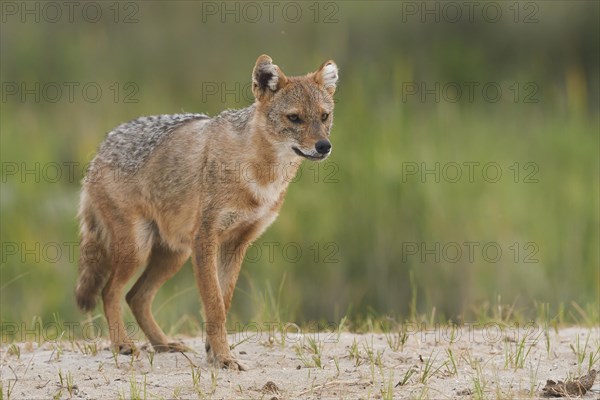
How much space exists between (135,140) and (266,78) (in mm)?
1228

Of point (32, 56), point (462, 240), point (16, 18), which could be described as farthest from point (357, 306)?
point (16, 18)

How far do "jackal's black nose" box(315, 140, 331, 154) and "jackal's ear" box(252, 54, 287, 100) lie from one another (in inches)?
→ 26.0

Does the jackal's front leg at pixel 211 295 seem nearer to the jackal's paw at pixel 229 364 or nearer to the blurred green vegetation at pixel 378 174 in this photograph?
the jackal's paw at pixel 229 364

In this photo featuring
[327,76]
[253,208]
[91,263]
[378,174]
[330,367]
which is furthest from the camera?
[378,174]

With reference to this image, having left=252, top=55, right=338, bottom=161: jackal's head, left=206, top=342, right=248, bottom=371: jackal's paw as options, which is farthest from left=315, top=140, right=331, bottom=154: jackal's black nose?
left=206, top=342, right=248, bottom=371: jackal's paw

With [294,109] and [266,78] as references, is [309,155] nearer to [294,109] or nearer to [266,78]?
[294,109]

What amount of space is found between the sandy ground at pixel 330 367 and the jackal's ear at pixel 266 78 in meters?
1.75

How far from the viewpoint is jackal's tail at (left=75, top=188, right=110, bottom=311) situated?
8375 millimetres

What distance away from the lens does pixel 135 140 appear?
8.41 metres

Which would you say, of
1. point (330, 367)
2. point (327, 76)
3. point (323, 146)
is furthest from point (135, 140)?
point (330, 367)

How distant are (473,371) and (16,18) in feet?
38.4

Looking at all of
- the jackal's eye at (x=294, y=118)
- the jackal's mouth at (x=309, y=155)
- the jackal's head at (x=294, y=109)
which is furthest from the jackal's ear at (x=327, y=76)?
the jackal's mouth at (x=309, y=155)

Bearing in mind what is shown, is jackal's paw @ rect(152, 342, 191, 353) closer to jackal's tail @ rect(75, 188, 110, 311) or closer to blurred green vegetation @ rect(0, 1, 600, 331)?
jackal's tail @ rect(75, 188, 110, 311)

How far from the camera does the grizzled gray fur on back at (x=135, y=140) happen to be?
8.27 metres
